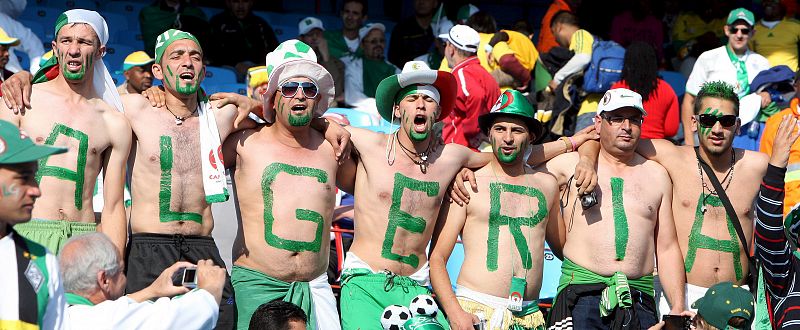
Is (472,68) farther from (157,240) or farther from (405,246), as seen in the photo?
(157,240)

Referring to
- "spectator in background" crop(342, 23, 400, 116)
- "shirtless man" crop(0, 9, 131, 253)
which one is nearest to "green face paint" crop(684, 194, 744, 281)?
"shirtless man" crop(0, 9, 131, 253)

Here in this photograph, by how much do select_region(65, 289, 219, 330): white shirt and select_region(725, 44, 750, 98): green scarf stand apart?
7342mm

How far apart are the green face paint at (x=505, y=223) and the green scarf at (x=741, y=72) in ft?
14.6

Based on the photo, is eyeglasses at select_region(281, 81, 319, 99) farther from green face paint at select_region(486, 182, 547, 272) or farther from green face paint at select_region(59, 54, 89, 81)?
green face paint at select_region(486, 182, 547, 272)

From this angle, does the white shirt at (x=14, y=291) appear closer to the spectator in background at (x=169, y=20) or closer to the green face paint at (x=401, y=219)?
the green face paint at (x=401, y=219)

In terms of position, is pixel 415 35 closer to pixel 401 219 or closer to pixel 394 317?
pixel 401 219

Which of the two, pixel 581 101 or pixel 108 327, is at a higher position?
pixel 581 101

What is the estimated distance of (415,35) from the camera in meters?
12.2

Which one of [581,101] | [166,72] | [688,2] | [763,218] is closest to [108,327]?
[166,72]

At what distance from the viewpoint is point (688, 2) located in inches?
564

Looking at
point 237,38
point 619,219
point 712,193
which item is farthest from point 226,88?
point 712,193

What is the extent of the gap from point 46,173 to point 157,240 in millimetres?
697

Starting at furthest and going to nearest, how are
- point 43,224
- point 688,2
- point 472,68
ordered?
point 688,2 < point 472,68 < point 43,224

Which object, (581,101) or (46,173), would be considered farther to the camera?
(581,101)
